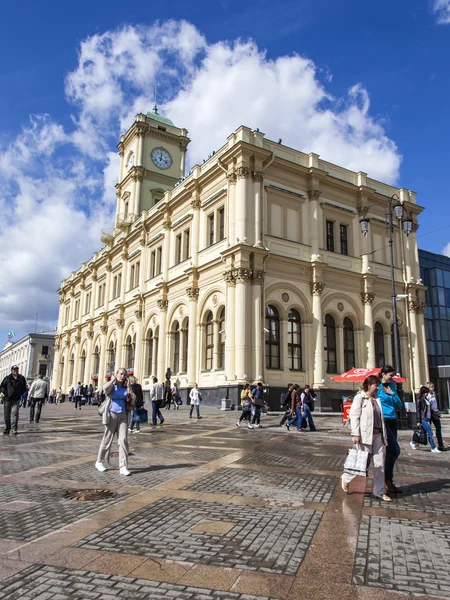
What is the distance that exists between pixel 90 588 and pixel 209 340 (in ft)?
85.7

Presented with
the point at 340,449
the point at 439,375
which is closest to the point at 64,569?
the point at 340,449

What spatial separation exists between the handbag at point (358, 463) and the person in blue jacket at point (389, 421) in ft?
1.25

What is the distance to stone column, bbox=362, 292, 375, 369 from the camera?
3052cm

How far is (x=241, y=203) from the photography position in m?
27.1

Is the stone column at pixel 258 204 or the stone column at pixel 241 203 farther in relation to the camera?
the stone column at pixel 258 204

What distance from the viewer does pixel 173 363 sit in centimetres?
3284

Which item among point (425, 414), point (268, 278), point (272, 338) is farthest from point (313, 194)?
point (425, 414)

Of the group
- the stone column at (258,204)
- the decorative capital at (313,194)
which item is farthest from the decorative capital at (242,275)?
the decorative capital at (313,194)

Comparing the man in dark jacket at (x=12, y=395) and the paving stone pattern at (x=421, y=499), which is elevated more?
the man in dark jacket at (x=12, y=395)

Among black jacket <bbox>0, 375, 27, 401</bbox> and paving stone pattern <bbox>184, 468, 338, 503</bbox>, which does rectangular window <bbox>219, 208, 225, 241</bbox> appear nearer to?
black jacket <bbox>0, 375, 27, 401</bbox>

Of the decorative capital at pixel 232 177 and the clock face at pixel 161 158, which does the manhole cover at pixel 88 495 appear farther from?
the clock face at pixel 161 158

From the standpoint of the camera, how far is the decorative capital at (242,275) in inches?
1025

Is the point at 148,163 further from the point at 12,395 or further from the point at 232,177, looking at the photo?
the point at 12,395

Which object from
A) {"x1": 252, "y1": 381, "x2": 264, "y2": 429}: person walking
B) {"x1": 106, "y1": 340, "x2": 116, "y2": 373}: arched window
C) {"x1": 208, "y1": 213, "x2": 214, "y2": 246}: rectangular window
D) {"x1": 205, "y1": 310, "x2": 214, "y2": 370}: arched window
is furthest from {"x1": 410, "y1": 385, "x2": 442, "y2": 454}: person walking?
{"x1": 106, "y1": 340, "x2": 116, "y2": 373}: arched window
